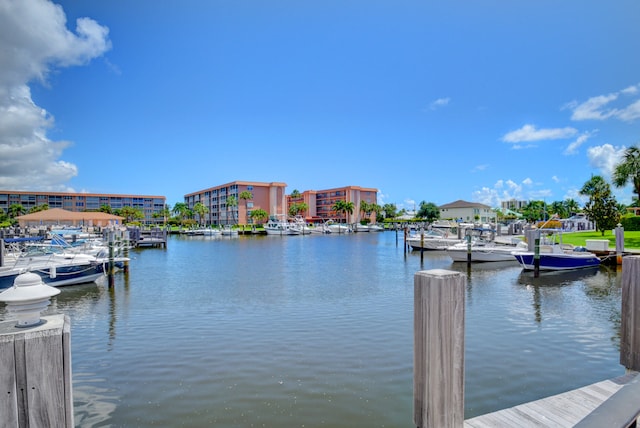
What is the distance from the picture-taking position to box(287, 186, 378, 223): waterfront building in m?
142

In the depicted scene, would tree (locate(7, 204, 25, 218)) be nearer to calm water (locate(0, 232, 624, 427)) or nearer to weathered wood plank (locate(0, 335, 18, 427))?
calm water (locate(0, 232, 624, 427))

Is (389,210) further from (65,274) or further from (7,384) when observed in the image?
(7,384)

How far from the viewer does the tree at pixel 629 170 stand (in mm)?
35906

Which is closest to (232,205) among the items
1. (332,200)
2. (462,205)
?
(332,200)

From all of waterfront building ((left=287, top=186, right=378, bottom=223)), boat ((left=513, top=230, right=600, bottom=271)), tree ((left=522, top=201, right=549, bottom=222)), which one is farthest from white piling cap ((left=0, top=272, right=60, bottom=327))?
waterfront building ((left=287, top=186, right=378, bottom=223))

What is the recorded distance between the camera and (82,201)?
138000 mm

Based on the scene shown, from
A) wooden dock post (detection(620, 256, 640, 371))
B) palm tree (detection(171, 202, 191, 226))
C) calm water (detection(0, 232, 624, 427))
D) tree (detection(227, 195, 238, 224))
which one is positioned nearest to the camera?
wooden dock post (detection(620, 256, 640, 371))

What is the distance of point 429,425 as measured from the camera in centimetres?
411

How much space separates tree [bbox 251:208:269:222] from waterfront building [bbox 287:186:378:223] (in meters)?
24.1

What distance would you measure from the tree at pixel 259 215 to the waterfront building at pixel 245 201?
9.16 feet

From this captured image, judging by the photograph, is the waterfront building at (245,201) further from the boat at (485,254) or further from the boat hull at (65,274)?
the boat hull at (65,274)

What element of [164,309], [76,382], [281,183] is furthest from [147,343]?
[281,183]

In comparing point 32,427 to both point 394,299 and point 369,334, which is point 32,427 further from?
point 394,299

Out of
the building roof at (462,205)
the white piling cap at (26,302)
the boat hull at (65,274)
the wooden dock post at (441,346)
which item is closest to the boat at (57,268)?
the boat hull at (65,274)
